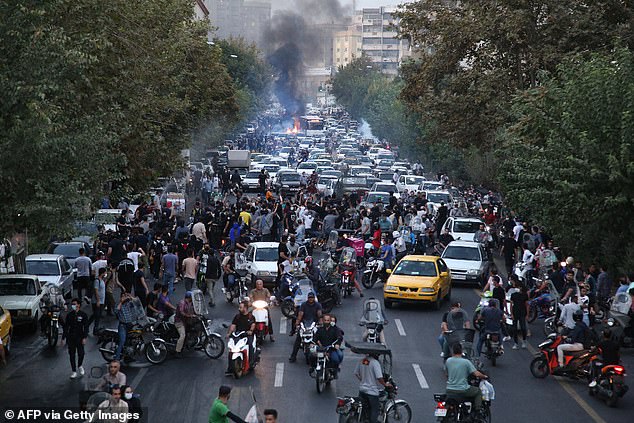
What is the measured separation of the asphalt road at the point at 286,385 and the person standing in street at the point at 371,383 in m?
1.63

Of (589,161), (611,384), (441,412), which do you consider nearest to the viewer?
(441,412)

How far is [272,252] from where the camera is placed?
31.5 meters

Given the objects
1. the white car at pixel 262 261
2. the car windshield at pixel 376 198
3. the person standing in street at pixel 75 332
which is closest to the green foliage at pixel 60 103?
the person standing in street at pixel 75 332

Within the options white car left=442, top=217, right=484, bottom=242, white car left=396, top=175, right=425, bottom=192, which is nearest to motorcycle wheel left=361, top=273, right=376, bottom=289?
white car left=442, top=217, right=484, bottom=242

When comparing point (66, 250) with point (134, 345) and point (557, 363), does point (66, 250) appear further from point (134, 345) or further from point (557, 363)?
point (557, 363)

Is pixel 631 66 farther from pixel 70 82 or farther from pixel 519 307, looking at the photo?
pixel 70 82

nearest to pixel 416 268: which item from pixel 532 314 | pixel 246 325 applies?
pixel 532 314

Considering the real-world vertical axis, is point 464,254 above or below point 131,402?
below

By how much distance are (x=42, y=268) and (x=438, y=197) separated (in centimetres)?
2458

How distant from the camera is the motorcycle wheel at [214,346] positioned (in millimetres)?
22203

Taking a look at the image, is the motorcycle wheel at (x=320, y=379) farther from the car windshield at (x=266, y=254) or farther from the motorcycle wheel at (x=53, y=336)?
the car windshield at (x=266, y=254)

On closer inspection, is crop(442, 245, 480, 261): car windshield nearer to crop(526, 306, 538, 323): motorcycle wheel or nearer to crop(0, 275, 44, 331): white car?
crop(526, 306, 538, 323): motorcycle wheel

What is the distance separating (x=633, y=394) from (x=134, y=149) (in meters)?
17.8

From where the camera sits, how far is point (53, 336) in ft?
78.1
